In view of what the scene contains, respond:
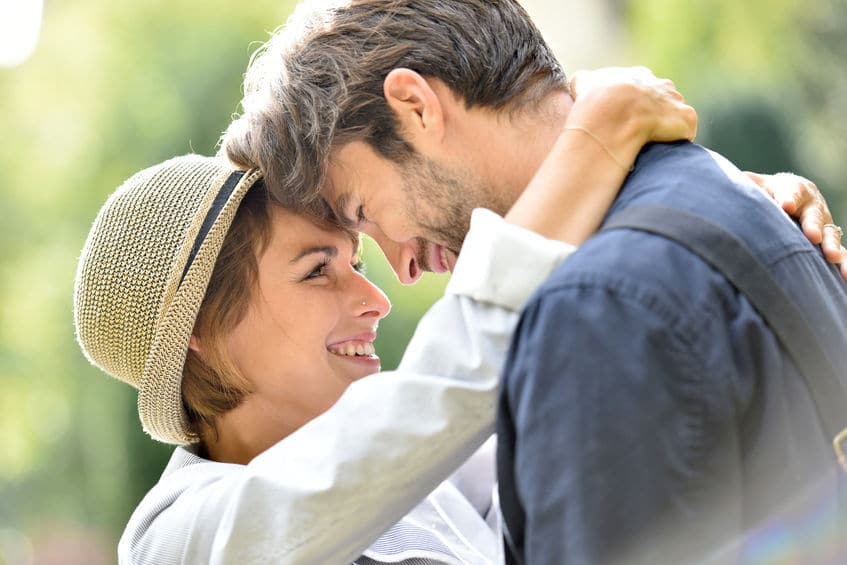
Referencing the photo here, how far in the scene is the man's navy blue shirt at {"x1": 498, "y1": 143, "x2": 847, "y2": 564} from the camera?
1.42 meters

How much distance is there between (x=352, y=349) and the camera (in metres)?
2.75

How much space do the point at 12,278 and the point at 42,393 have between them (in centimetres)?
144

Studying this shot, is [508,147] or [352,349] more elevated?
[508,147]

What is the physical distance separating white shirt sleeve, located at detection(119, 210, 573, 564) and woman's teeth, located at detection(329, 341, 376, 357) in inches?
27.3

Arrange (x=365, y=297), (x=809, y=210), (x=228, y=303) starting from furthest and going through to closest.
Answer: (x=365, y=297) → (x=228, y=303) → (x=809, y=210)

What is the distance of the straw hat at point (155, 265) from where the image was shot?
2510 millimetres

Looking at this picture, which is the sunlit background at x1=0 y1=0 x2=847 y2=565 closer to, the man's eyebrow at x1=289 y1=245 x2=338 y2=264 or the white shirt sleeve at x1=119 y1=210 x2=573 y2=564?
the man's eyebrow at x1=289 y1=245 x2=338 y2=264

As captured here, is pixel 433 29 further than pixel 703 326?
Yes

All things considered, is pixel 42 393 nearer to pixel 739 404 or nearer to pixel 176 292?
pixel 176 292

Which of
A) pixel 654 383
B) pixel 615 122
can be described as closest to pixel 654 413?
pixel 654 383

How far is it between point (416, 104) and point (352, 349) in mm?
807

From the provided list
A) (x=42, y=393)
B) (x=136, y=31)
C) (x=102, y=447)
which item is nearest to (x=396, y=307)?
(x=102, y=447)

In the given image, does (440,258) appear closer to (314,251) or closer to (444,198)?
(444,198)

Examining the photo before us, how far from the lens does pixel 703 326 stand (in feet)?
4.84
